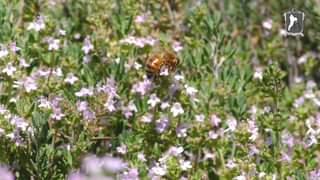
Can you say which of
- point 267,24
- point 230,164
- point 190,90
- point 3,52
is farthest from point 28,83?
point 267,24

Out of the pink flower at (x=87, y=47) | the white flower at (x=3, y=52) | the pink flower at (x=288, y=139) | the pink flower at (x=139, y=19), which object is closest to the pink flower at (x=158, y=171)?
the pink flower at (x=288, y=139)

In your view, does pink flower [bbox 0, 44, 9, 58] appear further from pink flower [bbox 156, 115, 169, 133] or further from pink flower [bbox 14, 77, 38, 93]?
pink flower [bbox 156, 115, 169, 133]

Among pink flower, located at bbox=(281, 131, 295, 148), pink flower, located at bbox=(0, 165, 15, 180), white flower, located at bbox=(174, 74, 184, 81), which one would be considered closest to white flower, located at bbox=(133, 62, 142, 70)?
white flower, located at bbox=(174, 74, 184, 81)

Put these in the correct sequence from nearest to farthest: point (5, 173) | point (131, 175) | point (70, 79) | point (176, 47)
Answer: point (5, 173) → point (131, 175) → point (70, 79) → point (176, 47)

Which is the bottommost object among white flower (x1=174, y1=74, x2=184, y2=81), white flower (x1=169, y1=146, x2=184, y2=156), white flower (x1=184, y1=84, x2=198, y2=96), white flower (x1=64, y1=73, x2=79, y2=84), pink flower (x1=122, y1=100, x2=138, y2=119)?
white flower (x1=169, y1=146, x2=184, y2=156)

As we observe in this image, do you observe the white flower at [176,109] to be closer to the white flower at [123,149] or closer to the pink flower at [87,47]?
the white flower at [123,149]

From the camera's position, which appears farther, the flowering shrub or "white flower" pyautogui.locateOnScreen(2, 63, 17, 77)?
"white flower" pyautogui.locateOnScreen(2, 63, 17, 77)

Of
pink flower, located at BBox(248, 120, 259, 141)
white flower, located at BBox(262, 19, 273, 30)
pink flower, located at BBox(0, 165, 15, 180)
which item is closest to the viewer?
pink flower, located at BBox(0, 165, 15, 180)

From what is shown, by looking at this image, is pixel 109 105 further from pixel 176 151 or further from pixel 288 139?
pixel 288 139
